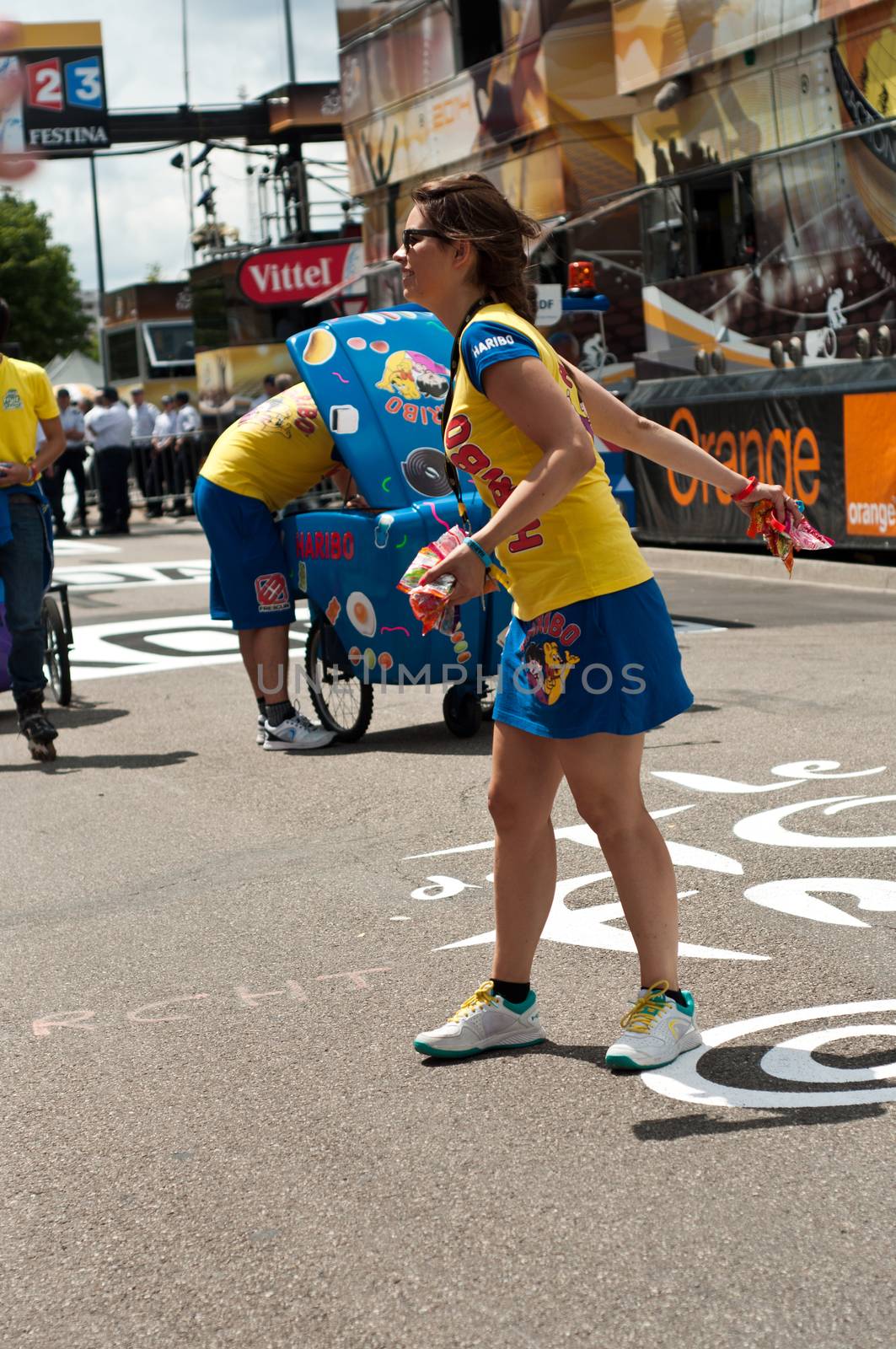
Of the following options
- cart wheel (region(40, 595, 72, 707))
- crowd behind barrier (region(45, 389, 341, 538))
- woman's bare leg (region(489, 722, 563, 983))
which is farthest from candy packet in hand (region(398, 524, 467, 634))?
crowd behind barrier (region(45, 389, 341, 538))

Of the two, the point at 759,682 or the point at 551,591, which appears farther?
the point at 759,682

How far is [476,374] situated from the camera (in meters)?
3.79

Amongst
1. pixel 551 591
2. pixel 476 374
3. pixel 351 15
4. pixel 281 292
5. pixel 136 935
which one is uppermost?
pixel 351 15

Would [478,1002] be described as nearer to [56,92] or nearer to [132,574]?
[132,574]

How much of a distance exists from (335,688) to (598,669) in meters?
4.99

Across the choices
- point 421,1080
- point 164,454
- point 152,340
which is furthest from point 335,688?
point 152,340

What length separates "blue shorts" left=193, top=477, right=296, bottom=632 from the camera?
8578 mm

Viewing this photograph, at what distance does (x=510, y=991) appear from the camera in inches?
161

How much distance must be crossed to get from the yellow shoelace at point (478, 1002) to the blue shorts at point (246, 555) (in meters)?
4.70

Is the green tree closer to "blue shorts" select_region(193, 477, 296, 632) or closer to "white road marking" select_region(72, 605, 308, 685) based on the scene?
"white road marking" select_region(72, 605, 308, 685)

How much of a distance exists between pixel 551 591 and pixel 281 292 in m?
34.1

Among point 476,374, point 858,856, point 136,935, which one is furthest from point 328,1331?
point 858,856

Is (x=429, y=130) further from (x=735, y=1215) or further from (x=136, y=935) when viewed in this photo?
(x=735, y=1215)

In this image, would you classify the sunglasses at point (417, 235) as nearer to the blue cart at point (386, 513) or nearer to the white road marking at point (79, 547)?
the blue cart at point (386, 513)
